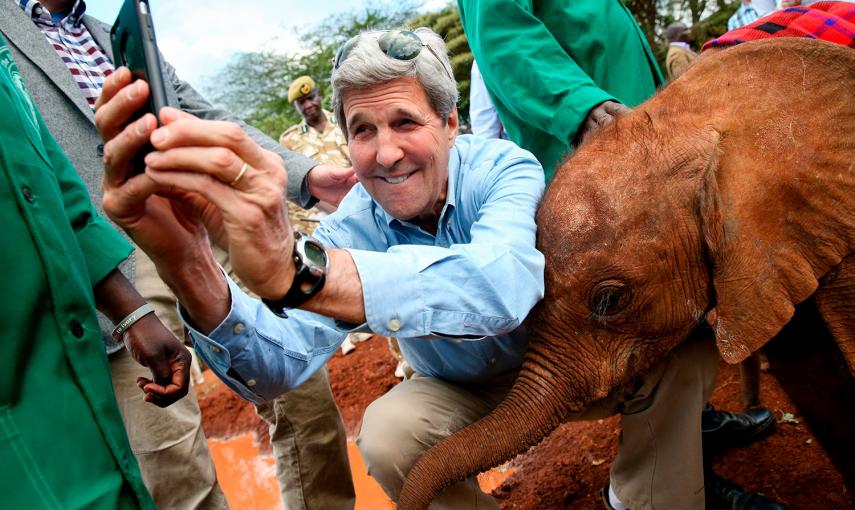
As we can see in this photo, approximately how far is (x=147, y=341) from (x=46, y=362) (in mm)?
677

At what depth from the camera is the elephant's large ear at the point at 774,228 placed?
7.07 ft

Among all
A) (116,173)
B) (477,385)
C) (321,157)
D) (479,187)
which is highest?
(116,173)

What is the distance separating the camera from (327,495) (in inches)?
140

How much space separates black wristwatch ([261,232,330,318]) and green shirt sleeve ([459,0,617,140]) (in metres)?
1.60

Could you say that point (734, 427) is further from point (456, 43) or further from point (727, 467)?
point (456, 43)

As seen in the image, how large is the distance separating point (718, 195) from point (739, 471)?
192cm

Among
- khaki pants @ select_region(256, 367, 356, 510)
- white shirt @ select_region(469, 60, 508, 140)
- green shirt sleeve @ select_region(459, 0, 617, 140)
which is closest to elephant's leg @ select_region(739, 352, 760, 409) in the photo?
green shirt sleeve @ select_region(459, 0, 617, 140)

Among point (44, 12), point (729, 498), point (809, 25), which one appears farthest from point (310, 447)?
point (809, 25)

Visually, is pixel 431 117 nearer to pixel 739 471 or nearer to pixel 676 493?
pixel 676 493

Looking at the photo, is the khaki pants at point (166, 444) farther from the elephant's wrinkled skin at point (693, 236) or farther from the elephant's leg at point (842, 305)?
the elephant's leg at point (842, 305)

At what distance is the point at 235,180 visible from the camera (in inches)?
52.8

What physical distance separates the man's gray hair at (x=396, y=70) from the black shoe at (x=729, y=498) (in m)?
2.16

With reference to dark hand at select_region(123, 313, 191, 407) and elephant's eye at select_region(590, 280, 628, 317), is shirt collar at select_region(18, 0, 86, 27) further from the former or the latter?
elephant's eye at select_region(590, 280, 628, 317)

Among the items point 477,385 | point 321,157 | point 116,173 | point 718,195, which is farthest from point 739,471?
point 321,157
